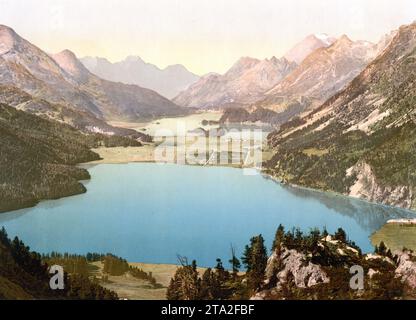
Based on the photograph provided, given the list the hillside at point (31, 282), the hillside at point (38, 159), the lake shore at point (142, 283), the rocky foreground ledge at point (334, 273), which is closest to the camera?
the rocky foreground ledge at point (334, 273)

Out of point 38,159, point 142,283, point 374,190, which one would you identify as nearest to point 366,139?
point 374,190

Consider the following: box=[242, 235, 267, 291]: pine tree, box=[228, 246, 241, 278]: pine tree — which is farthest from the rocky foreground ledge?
box=[228, 246, 241, 278]: pine tree

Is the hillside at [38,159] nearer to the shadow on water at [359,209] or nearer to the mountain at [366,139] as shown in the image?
the shadow on water at [359,209]

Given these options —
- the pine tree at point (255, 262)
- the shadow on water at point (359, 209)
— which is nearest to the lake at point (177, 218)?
the shadow on water at point (359, 209)

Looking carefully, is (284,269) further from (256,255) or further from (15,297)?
(15,297)

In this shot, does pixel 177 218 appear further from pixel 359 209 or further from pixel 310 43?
pixel 359 209

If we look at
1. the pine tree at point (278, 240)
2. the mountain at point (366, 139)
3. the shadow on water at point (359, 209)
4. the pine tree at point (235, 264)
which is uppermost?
the mountain at point (366, 139)
